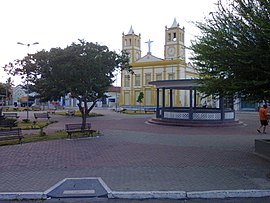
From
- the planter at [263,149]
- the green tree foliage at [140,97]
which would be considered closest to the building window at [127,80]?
the green tree foliage at [140,97]

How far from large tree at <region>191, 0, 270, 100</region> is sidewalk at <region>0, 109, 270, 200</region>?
2.24m

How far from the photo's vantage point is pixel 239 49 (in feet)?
26.1

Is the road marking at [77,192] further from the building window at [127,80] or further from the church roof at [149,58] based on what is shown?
the building window at [127,80]

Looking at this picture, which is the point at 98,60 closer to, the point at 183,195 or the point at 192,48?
the point at 192,48

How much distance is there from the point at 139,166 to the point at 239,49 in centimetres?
423

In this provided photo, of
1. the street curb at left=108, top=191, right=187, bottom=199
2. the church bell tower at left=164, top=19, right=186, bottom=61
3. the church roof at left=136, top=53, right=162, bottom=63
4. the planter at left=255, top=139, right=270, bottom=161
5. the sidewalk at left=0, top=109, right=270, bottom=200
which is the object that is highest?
the church bell tower at left=164, top=19, right=186, bottom=61

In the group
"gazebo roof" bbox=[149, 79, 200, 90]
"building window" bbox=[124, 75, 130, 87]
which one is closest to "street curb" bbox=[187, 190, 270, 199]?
"gazebo roof" bbox=[149, 79, 200, 90]

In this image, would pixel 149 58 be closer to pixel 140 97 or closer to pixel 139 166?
pixel 140 97

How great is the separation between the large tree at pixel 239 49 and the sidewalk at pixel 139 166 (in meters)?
2.24

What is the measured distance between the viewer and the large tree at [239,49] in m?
7.65

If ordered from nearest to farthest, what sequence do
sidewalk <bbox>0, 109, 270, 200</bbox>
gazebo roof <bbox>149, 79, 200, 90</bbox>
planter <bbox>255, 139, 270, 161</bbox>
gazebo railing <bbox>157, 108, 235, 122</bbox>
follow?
sidewalk <bbox>0, 109, 270, 200</bbox>, planter <bbox>255, 139, 270, 161</bbox>, gazebo railing <bbox>157, 108, 235, 122</bbox>, gazebo roof <bbox>149, 79, 200, 90</bbox>

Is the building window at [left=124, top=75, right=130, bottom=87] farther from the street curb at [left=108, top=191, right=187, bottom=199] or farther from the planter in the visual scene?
the street curb at [left=108, top=191, right=187, bottom=199]

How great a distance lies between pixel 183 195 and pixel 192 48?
4882 millimetres

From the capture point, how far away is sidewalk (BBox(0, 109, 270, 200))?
7016 mm
